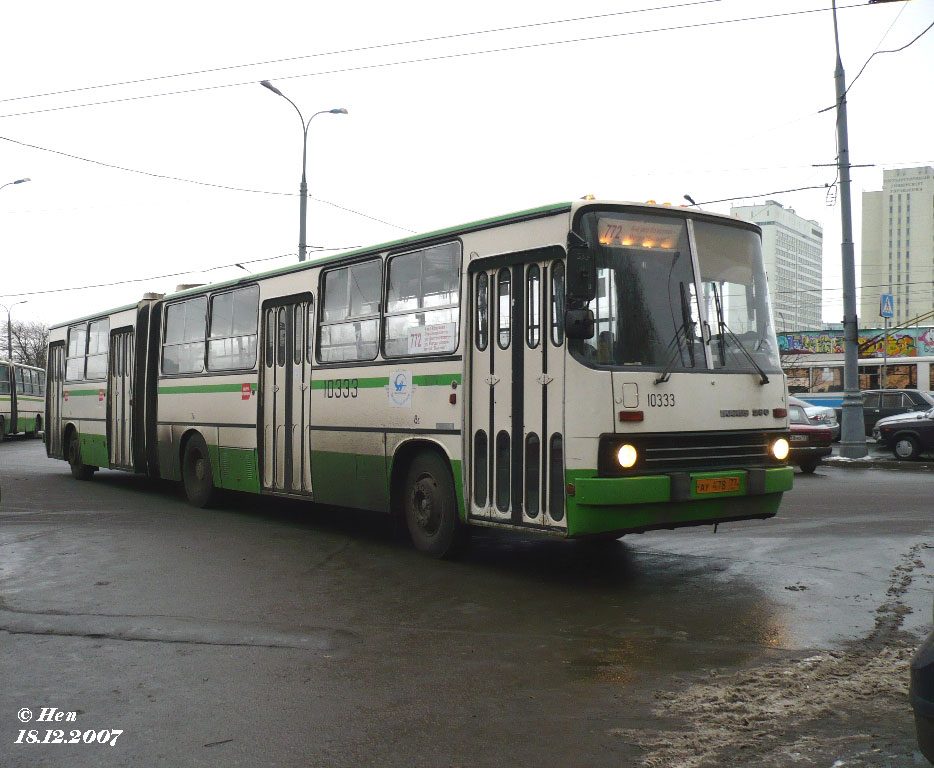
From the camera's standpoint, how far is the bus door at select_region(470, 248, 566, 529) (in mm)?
8062

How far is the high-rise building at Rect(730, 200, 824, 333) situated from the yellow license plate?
26.5 metres

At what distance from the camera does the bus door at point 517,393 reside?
8.06 meters

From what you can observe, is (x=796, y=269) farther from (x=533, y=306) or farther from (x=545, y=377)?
(x=545, y=377)

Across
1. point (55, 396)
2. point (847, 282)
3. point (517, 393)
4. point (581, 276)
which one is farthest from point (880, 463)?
point (55, 396)

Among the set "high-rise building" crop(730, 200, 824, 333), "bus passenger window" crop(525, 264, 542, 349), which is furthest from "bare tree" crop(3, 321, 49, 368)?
"bus passenger window" crop(525, 264, 542, 349)

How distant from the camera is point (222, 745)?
4.51 metres

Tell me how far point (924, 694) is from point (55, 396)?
19082 millimetres

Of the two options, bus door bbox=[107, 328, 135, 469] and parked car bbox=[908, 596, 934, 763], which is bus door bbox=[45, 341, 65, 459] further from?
parked car bbox=[908, 596, 934, 763]

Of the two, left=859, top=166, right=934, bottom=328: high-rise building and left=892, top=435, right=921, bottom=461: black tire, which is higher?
left=859, top=166, right=934, bottom=328: high-rise building

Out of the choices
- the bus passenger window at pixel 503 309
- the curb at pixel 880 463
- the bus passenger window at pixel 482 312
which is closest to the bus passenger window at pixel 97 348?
the bus passenger window at pixel 482 312

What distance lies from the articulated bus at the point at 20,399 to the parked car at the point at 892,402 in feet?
102

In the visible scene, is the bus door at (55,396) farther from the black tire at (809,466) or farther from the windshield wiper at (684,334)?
the black tire at (809,466)

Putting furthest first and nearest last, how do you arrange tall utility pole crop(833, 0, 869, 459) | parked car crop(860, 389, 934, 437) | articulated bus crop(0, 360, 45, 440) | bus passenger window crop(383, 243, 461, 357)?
1. articulated bus crop(0, 360, 45, 440)
2. parked car crop(860, 389, 934, 437)
3. tall utility pole crop(833, 0, 869, 459)
4. bus passenger window crop(383, 243, 461, 357)

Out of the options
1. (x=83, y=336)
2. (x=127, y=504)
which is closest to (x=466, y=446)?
(x=127, y=504)
